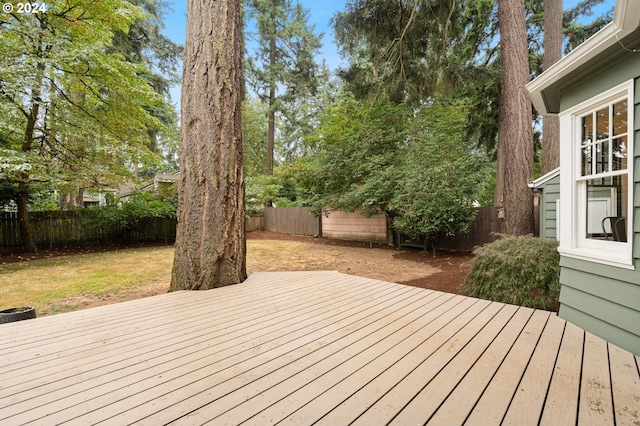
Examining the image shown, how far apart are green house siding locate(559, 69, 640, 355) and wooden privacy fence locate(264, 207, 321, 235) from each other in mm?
9560

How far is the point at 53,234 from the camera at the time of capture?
884cm

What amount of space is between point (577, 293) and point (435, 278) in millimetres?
2797

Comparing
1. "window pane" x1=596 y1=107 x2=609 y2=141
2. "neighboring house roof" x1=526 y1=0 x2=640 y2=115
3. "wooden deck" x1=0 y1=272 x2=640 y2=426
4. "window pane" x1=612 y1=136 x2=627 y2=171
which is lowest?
"wooden deck" x1=0 y1=272 x2=640 y2=426

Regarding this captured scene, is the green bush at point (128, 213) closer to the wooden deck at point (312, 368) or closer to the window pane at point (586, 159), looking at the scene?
the wooden deck at point (312, 368)

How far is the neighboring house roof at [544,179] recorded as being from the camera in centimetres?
472

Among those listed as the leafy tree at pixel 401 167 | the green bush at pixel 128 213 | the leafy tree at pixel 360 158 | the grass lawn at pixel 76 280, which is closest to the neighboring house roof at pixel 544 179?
the leafy tree at pixel 401 167

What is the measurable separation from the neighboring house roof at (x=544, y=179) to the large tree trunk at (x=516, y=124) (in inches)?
6.2

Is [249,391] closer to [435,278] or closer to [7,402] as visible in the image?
[7,402]

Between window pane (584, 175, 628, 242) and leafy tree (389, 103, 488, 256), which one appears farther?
leafy tree (389, 103, 488, 256)

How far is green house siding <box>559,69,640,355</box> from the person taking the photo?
6.19 feet

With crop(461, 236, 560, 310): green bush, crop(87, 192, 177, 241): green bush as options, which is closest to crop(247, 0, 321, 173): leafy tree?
crop(87, 192, 177, 241): green bush

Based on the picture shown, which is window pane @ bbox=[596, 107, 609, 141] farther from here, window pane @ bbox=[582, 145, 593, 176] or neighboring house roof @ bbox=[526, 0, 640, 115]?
neighboring house roof @ bbox=[526, 0, 640, 115]

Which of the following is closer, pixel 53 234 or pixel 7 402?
pixel 7 402

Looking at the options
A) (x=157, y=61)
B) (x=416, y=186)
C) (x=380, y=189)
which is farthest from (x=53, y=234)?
(x=416, y=186)
